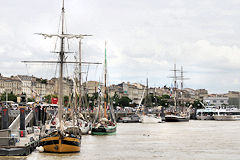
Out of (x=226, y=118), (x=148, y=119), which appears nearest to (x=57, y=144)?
(x=148, y=119)

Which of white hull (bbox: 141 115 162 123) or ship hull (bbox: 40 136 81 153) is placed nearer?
ship hull (bbox: 40 136 81 153)

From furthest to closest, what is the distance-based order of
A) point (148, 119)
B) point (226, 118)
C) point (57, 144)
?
A: point (226, 118) → point (148, 119) → point (57, 144)

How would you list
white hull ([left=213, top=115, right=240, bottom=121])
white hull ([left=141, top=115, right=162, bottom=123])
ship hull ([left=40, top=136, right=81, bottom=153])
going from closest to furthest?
ship hull ([left=40, top=136, right=81, bottom=153]) < white hull ([left=141, top=115, right=162, bottom=123]) < white hull ([left=213, top=115, right=240, bottom=121])

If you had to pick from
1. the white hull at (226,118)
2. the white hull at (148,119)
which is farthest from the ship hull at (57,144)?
the white hull at (226,118)

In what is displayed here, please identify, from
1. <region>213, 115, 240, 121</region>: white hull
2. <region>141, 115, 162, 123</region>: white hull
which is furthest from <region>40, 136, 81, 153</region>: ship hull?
<region>213, 115, 240, 121</region>: white hull

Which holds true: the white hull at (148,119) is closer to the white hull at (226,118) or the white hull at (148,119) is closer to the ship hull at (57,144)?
the white hull at (226,118)

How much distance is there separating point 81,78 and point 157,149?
2400cm

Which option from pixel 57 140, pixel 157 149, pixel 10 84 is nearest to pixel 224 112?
pixel 10 84

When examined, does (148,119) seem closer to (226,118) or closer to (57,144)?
(226,118)

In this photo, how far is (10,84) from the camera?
18338 cm

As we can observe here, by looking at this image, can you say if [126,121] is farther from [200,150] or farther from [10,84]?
[200,150]

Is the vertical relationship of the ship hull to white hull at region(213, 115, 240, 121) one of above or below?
below

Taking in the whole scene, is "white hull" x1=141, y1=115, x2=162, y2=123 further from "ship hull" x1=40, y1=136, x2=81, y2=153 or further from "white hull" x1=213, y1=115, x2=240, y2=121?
"ship hull" x1=40, y1=136, x2=81, y2=153

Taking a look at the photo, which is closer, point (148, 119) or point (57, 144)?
point (57, 144)
